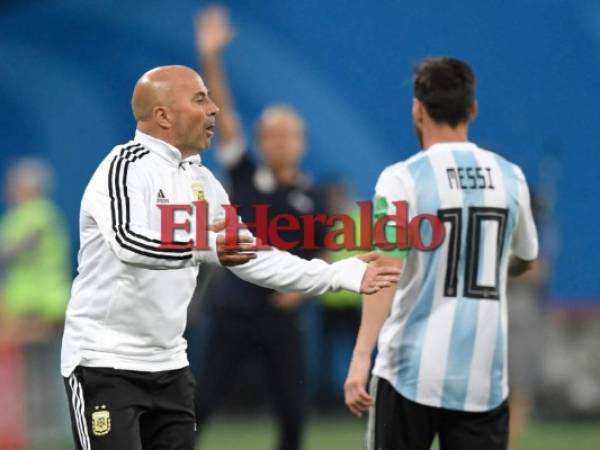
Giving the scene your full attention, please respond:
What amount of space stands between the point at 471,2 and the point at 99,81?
3757 millimetres

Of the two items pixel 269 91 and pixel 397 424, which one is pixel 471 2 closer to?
pixel 269 91

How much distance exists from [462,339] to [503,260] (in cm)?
33

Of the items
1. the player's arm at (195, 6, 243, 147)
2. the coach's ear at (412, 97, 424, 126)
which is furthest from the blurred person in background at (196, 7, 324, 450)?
the coach's ear at (412, 97, 424, 126)

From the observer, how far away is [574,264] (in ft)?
41.1

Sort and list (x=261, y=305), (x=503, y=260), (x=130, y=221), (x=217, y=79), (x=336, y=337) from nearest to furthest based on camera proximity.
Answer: (x=130, y=221) → (x=503, y=260) → (x=217, y=79) → (x=261, y=305) → (x=336, y=337)

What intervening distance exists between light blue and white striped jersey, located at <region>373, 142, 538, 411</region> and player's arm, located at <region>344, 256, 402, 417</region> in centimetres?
13

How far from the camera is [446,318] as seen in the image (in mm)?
5082

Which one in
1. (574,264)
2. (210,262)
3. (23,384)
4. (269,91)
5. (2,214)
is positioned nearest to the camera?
(210,262)

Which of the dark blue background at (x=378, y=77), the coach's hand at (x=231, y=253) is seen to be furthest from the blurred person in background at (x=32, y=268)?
the coach's hand at (x=231, y=253)

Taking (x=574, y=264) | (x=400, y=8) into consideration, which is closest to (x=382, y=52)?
(x=400, y=8)

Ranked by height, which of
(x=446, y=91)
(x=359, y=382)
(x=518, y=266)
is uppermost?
(x=446, y=91)

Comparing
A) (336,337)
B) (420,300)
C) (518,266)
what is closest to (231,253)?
(420,300)

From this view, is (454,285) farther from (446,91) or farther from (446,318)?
(446,91)

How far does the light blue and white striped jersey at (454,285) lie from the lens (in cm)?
507
